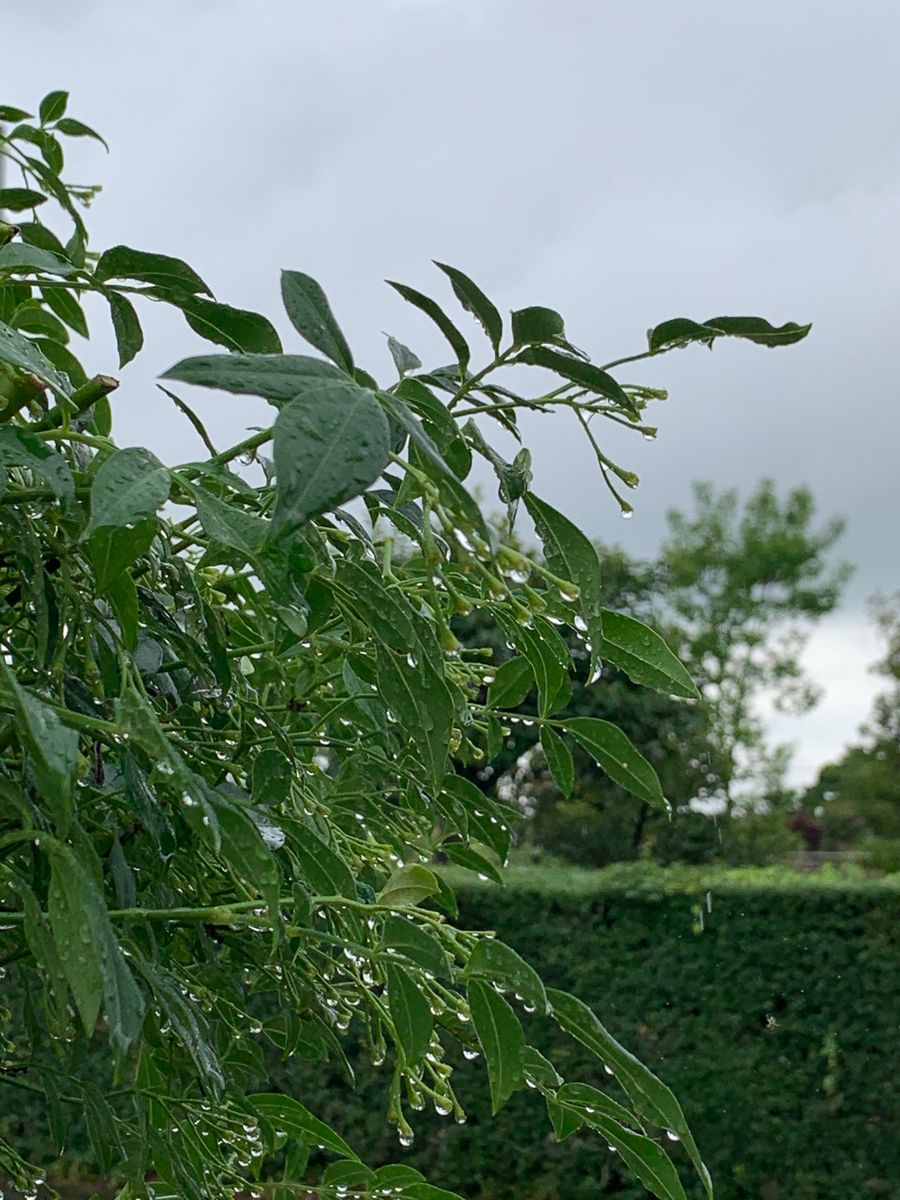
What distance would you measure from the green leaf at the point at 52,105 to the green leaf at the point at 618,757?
0.79 metres

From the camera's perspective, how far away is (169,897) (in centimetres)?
104

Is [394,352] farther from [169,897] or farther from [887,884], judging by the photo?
[887,884]

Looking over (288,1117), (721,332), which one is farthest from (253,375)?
(288,1117)

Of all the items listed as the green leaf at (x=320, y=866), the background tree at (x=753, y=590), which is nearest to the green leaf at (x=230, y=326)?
the green leaf at (x=320, y=866)

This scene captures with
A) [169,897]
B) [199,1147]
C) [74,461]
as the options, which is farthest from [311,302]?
[199,1147]

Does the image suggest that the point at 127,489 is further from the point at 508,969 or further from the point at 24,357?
the point at 508,969

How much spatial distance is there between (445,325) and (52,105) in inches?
28.9

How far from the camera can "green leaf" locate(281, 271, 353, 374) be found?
0.65 metres

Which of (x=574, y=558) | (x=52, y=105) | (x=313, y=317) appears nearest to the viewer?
(x=313, y=317)

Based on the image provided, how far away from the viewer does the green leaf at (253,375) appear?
596 millimetres

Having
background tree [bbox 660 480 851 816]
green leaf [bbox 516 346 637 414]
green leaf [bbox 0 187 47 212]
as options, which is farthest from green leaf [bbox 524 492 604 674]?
background tree [bbox 660 480 851 816]

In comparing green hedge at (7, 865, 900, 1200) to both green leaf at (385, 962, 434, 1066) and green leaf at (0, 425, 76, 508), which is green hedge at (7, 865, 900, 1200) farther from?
green leaf at (0, 425, 76, 508)

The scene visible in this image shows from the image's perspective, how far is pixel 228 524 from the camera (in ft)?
2.22

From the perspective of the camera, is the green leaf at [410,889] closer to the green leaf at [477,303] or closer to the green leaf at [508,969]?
the green leaf at [508,969]
